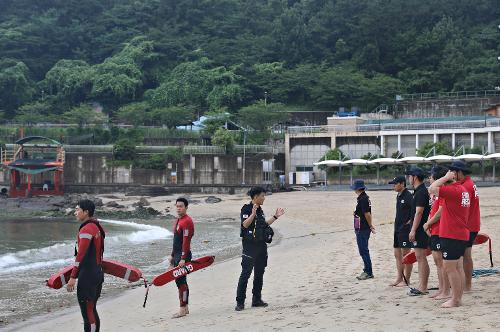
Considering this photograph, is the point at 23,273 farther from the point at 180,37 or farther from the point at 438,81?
the point at 180,37

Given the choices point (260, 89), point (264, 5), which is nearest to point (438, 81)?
point (260, 89)

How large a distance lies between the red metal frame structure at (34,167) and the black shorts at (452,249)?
160 ft

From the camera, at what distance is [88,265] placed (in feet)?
28.0

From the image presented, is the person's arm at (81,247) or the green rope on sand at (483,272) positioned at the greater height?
the person's arm at (81,247)

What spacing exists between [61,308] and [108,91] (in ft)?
225

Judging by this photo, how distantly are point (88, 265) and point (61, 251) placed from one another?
47.8 ft

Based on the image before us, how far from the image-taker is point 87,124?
67.4m

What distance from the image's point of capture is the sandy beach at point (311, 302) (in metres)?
8.01

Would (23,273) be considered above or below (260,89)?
below

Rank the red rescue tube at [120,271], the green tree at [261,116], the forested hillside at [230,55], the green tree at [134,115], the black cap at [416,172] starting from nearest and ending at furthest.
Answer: the red rescue tube at [120,271] < the black cap at [416,172] < the green tree at [261,116] < the green tree at [134,115] < the forested hillside at [230,55]

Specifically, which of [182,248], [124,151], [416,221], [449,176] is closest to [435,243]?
[416,221]

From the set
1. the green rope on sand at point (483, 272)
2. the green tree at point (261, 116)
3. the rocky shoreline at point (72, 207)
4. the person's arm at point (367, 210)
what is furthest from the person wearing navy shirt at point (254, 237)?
the green tree at point (261, 116)

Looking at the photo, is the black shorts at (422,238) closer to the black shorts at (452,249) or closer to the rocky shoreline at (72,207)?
the black shorts at (452,249)

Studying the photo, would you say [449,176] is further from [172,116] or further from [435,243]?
[172,116]
